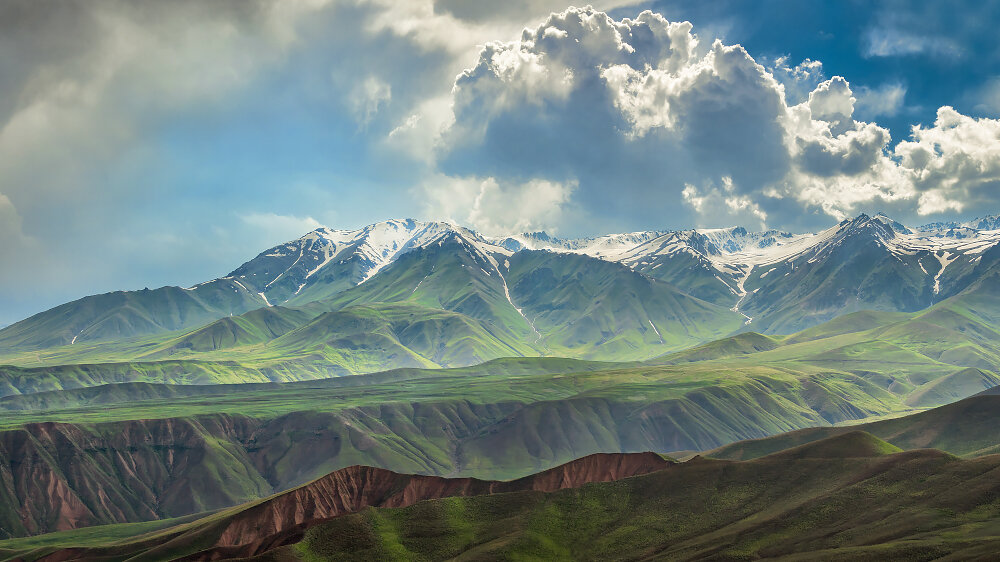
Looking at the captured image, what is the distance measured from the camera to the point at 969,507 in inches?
5723

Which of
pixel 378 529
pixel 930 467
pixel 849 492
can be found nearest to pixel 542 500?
pixel 378 529

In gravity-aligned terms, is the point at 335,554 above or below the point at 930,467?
below

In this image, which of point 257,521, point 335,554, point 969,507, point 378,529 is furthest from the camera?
point 257,521

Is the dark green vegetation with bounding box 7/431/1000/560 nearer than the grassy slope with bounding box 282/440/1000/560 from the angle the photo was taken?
No

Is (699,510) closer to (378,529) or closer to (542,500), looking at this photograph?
(542,500)

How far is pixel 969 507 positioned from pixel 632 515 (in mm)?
62508

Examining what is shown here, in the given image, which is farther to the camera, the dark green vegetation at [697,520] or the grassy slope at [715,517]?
the dark green vegetation at [697,520]

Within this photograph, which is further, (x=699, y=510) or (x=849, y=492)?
(x=699, y=510)

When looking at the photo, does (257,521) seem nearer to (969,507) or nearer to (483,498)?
(483,498)

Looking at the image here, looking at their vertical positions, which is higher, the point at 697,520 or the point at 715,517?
the point at 715,517

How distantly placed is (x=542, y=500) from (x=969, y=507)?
268ft

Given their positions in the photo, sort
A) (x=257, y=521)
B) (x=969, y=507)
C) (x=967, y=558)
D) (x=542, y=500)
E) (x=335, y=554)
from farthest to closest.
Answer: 1. (x=257, y=521)
2. (x=542, y=500)
3. (x=335, y=554)
4. (x=969, y=507)
5. (x=967, y=558)

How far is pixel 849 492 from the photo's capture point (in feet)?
539

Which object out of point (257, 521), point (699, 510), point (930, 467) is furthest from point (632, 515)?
point (257, 521)
